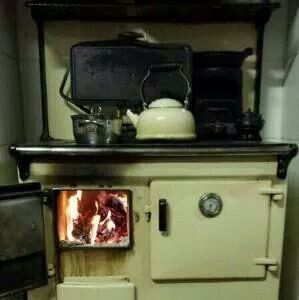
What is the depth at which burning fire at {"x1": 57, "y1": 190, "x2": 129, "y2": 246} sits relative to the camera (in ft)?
3.21

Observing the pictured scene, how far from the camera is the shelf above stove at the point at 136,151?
3.10 ft

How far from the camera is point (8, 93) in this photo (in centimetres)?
126

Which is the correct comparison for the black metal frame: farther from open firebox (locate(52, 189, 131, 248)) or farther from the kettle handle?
open firebox (locate(52, 189, 131, 248))

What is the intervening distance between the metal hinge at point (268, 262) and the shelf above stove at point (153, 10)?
908 mm

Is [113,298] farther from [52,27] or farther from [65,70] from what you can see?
[52,27]

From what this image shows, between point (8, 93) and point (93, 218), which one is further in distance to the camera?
point (8, 93)

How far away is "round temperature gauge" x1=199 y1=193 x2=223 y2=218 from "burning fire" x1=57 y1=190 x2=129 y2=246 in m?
0.23

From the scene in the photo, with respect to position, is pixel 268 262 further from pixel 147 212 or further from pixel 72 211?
pixel 72 211

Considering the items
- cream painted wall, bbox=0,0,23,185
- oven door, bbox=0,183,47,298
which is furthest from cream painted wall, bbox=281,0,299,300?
cream painted wall, bbox=0,0,23,185

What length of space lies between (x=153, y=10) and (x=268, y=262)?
0.99 m

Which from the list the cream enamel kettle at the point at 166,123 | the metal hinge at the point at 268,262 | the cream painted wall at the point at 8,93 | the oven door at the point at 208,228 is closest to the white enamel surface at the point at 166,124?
the cream enamel kettle at the point at 166,123

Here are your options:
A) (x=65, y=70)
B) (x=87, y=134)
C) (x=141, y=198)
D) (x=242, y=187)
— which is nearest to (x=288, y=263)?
(x=242, y=187)

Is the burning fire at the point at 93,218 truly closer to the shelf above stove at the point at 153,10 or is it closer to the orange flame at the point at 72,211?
the orange flame at the point at 72,211

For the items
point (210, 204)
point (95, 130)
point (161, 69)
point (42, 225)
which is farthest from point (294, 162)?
point (42, 225)
